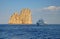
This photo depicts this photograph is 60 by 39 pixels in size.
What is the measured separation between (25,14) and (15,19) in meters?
3.42

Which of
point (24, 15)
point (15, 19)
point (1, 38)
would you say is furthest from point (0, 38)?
point (15, 19)

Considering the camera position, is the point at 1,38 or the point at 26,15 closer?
the point at 1,38

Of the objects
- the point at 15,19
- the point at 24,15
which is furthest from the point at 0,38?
the point at 15,19

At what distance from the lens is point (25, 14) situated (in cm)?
4519

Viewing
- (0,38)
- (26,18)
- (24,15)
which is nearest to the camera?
(0,38)

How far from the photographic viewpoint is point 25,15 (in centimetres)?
4434

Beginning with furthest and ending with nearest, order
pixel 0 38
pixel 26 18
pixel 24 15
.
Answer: pixel 26 18, pixel 24 15, pixel 0 38

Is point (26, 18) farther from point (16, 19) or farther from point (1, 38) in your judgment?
point (1, 38)

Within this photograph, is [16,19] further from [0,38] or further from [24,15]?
[0,38]

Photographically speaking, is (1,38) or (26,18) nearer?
(1,38)

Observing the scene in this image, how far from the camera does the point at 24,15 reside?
145 ft

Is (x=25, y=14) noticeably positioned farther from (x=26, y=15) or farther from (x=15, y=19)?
(x=15, y=19)

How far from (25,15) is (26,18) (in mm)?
2718

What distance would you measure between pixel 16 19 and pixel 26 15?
7.80ft
